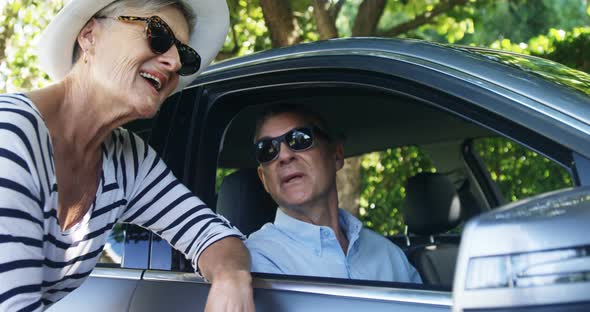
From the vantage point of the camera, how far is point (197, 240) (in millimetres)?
2328

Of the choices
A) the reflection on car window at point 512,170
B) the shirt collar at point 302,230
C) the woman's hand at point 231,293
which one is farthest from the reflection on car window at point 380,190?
the woman's hand at point 231,293

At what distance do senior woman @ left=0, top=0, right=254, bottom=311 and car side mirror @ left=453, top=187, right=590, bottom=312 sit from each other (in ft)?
3.39

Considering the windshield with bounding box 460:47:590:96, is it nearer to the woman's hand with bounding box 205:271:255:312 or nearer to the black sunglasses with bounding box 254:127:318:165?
the woman's hand with bounding box 205:271:255:312

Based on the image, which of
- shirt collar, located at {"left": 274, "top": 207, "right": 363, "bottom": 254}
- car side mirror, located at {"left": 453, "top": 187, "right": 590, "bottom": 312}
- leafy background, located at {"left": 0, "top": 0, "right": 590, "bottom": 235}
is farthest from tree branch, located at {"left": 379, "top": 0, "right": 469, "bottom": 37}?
car side mirror, located at {"left": 453, "top": 187, "right": 590, "bottom": 312}

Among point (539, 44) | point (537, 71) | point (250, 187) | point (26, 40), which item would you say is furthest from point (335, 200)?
point (26, 40)

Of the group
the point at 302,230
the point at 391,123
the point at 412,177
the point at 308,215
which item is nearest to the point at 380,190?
the point at 412,177

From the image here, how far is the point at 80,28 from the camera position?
238cm

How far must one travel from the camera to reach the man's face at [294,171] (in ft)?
9.39

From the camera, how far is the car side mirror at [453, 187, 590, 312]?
1062 mm

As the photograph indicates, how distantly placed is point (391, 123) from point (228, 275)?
5.63 feet

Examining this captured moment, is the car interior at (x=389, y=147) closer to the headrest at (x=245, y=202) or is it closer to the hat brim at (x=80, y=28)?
the headrest at (x=245, y=202)

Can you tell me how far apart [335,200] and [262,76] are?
2.69 feet

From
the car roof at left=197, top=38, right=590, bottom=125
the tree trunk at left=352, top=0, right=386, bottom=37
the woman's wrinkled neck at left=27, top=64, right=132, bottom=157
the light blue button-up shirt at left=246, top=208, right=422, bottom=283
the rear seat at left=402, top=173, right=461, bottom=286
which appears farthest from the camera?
the tree trunk at left=352, top=0, right=386, bottom=37

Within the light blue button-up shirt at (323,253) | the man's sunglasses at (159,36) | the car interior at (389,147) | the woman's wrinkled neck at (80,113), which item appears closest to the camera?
the woman's wrinkled neck at (80,113)
